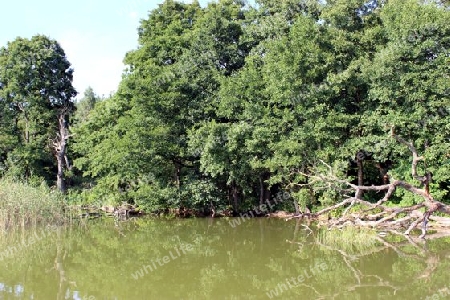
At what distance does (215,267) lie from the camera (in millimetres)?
9492

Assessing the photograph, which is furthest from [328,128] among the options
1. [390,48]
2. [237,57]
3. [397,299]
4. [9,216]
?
[9,216]

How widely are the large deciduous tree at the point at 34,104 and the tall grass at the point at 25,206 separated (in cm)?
1272

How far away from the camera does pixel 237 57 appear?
65.3ft

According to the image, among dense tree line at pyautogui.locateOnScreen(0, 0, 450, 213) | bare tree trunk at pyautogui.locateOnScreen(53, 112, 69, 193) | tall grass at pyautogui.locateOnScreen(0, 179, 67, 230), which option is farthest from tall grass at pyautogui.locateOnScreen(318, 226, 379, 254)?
bare tree trunk at pyautogui.locateOnScreen(53, 112, 69, 193)

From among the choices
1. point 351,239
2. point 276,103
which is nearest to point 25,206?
point 351,239

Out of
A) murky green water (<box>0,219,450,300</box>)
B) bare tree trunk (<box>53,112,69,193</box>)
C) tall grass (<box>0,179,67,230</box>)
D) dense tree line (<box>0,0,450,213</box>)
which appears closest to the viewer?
murky green water (<box>0,219,450,300</box>)

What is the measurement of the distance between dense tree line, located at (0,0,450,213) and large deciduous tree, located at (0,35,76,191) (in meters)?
6.61

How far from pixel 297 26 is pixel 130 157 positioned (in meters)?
9.16

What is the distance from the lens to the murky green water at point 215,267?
24.7 feet

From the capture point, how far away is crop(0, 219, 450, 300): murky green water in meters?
7.53

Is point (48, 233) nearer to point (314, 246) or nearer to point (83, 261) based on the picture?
point (83, 261)

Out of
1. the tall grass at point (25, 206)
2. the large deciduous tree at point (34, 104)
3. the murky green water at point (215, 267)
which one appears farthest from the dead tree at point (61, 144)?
the murky green water at point (215, 267)

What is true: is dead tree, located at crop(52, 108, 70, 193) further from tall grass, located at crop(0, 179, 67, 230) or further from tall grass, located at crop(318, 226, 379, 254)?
tall grass, located at crop(318, 226, 379, 254)

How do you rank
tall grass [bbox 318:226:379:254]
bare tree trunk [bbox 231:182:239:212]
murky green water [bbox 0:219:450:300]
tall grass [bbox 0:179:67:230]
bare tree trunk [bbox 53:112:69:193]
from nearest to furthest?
murky green water [bbox 0:219:450:300] → tall grass [bbox 318:226:379:254] → tall grass [bbox 0:179:67:230] → bare tree trunk [bbox 231:182:239:212] → bare tree trunk [bbox 53:112:69:193]
